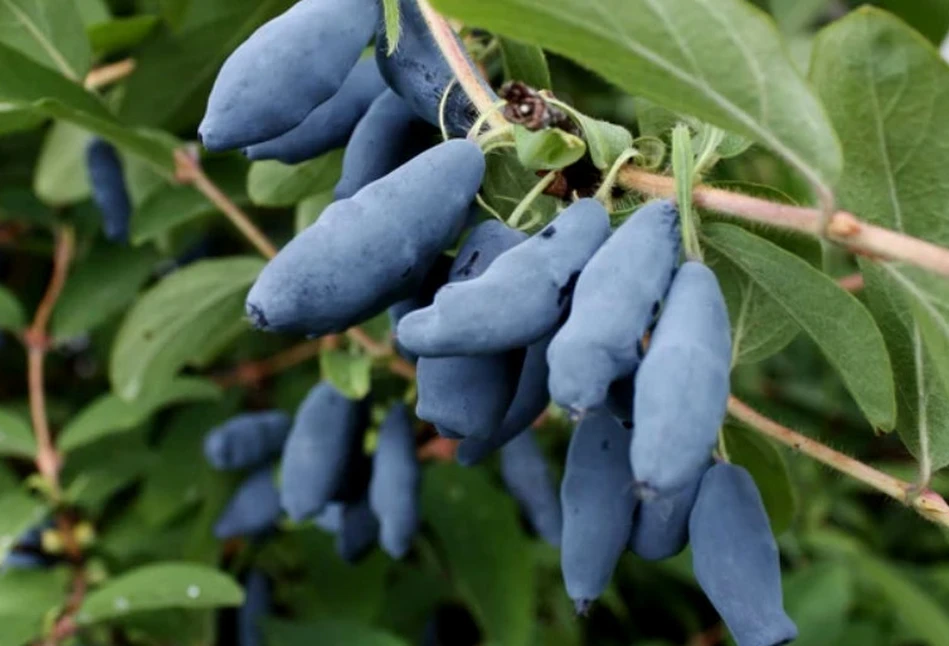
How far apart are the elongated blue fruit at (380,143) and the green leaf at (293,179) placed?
0.20m

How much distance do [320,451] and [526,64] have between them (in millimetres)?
443

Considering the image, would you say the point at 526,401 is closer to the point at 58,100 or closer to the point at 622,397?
the point at 622,397

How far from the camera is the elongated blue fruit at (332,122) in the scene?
739 millimetres

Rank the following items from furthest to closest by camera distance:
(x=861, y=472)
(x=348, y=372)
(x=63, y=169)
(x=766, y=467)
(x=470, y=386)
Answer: (x=63, y=169), (x=348, y=372), (x=766, y=467), (x=861, y=472), (x=470, y=386)

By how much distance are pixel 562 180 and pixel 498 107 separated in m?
0.05

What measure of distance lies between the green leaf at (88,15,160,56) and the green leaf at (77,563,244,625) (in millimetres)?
526

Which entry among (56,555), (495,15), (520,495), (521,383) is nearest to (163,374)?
(56,555)

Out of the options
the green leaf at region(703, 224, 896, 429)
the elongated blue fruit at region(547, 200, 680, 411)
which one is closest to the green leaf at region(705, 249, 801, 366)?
the green leaf at region(703, 224, 896, 429)

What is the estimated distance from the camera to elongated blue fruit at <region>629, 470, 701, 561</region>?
2.14 feet

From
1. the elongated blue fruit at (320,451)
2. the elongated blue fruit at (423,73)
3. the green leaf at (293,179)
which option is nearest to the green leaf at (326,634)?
the elongated blue fruit at (320,451)

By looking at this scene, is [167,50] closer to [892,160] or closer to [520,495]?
[520,495]

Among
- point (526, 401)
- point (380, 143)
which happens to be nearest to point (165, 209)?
point (380, 143)

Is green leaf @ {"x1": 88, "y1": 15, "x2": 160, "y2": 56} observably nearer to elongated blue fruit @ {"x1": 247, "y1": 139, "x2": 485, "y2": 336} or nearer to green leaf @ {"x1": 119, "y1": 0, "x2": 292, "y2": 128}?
green leaf @ {"x1": 119, "y1": 0, "x2": 292, "y2": 128}

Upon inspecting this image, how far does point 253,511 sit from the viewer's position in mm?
1346
